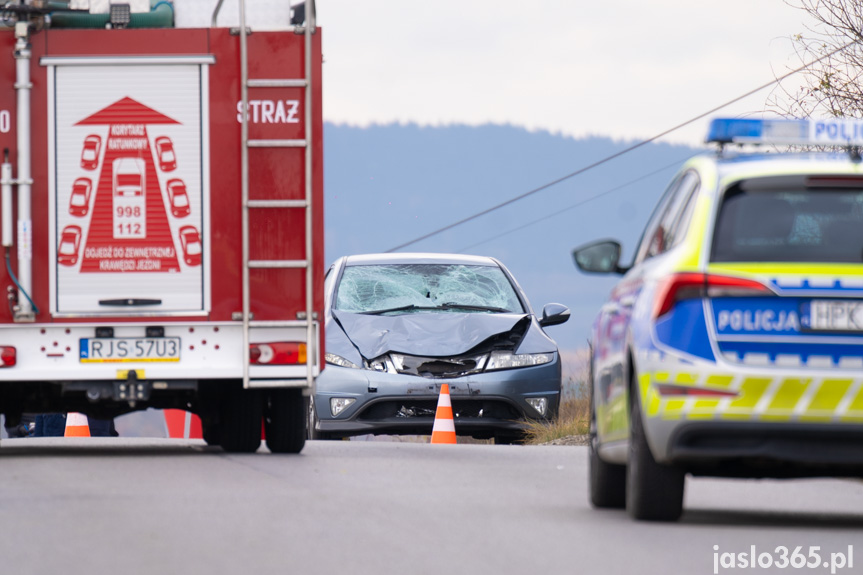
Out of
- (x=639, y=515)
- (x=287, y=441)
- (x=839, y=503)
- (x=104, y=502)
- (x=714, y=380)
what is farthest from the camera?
(x=287, y=441)

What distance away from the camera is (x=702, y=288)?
7.44 m

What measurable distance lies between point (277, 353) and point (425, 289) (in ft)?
16.4

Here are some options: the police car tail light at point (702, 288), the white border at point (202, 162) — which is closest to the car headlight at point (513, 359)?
the white border at point (202, 162)

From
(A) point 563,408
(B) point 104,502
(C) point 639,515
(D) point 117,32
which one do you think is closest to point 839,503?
(C) point 639,515

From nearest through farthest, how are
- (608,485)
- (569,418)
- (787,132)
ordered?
1. (787,132)
2. (608,485)
3. (569,418)

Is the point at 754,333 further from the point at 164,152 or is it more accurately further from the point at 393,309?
the point at 393,309

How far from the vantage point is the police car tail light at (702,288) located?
7387 mm

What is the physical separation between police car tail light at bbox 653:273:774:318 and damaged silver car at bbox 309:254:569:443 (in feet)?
25.3

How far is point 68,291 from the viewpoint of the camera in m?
11.9

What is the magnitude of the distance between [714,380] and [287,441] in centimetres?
590

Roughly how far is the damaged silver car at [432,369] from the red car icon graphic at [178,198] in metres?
3.50

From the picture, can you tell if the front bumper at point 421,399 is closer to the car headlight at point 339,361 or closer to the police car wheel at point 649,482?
the car headlight at point 339,361

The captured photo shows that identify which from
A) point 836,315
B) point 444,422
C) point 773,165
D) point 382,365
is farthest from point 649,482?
point 382,365

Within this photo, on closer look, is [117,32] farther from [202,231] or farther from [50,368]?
[50,368]
